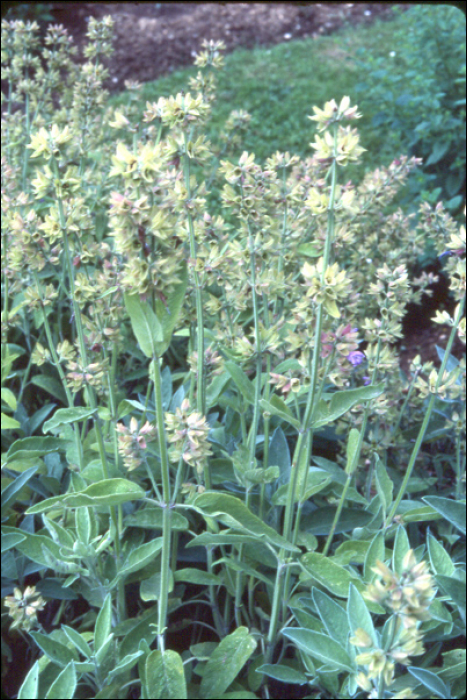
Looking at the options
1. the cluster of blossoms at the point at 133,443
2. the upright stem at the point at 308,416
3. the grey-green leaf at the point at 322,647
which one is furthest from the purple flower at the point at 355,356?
the grey-green leaf at the point at 322,647

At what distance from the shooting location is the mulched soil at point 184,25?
7895 mm

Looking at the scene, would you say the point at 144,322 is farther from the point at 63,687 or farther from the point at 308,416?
the point at 63,687

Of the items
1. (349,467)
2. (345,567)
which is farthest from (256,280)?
(345,567)

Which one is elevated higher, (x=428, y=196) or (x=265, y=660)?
(x=428, y=196)

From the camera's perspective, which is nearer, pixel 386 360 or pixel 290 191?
pixel 386 360

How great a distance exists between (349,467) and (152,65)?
24.4 feet

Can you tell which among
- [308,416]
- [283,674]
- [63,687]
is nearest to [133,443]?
[308,416]

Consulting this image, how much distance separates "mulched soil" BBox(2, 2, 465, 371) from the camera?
789 cm

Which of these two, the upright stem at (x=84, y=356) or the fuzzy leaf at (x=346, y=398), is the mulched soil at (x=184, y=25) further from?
the fuzzy leaf at (x=346, y=398)

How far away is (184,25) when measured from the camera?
8.48 m

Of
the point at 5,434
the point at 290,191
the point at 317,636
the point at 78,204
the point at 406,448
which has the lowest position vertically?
the point at 406,448

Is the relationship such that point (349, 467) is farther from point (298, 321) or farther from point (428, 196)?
point (428, 196)

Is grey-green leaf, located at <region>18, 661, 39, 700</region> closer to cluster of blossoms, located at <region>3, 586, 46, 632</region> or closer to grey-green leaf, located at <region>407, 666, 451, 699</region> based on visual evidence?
cluster of blossoms, located at <region>3, 586, 46, 632</region>

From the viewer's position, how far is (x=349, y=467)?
1620 mm
